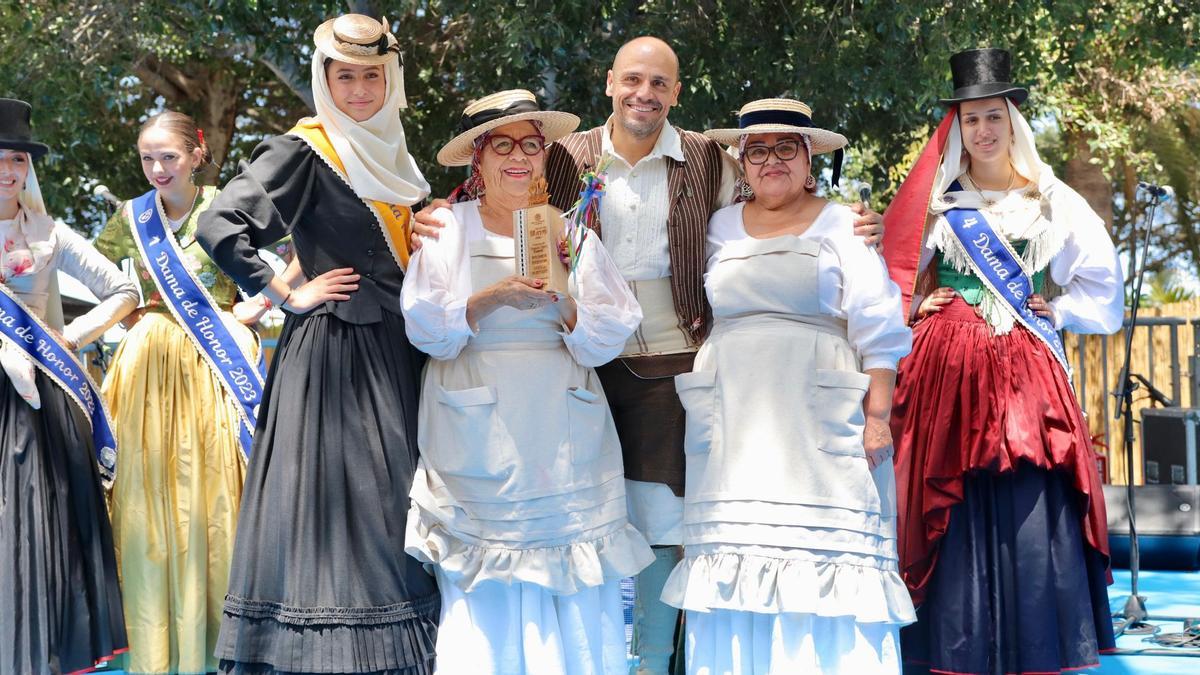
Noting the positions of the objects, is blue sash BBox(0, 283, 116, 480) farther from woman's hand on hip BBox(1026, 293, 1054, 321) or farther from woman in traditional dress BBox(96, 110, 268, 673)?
woman's hand on hip BBox(1026, 293, 1054, 321)

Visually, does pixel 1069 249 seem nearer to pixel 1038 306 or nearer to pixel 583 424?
pixel 1038 306

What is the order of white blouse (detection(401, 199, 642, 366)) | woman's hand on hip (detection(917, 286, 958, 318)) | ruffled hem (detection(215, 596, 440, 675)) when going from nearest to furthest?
ruffled hem (detection(215, 596, 440, 675)) → white blouse (detection(401, 199, 642, 366)) → woman's hand on hip (detection(917, 286, 958, 318))

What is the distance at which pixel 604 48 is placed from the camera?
308 inches

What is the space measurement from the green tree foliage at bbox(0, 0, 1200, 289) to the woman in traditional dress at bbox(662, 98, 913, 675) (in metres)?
3.76

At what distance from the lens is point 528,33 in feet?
23.2

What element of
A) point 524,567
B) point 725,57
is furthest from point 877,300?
point 725,57

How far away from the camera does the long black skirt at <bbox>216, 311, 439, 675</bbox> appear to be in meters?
3.33

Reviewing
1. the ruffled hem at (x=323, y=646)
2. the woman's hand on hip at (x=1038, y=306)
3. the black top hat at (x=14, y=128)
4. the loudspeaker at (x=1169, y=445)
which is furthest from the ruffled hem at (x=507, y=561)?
the loudspeaker at (x=1169, y=445)

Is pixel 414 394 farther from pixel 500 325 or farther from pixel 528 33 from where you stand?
pixel 528 33

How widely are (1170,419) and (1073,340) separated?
2864 millimetres

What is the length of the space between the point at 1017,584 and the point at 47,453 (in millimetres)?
3040

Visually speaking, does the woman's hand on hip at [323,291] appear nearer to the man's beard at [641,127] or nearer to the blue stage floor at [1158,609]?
the man's beard at [641,127]

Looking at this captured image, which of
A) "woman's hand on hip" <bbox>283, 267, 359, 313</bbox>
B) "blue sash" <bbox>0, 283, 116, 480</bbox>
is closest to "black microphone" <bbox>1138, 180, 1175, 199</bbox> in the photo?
"woman's hand on hip" <bbox>283, 267, 359, 313</bbox>

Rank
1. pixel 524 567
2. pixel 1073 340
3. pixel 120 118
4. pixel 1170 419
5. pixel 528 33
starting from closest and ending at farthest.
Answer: pixel 524 567 < pixel 528 33 < pixel 1170 419 < pixel 1073 340 < pixel 120 118
